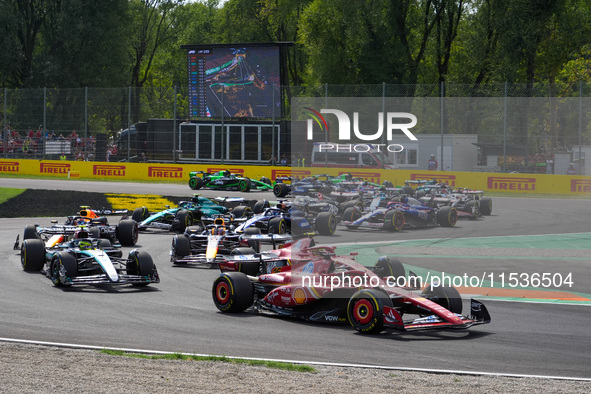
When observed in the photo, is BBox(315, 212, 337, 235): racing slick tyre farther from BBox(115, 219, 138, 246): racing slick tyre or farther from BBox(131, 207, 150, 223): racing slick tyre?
BBox(131, 207, 150, 223): racing slick tyre

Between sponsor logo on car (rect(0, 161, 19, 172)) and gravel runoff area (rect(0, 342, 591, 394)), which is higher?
sponsor logo on car (rect(0, 161, 19, 172))

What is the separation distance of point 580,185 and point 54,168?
27175 millimetres

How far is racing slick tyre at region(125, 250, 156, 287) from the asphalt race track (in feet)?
0.95

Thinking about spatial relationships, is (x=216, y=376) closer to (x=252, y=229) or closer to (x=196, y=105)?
(x=252, y=229)

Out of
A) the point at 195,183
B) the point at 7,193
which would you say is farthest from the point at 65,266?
the point at 195,183

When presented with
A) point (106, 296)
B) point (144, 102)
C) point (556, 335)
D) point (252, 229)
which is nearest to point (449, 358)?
point (556, 335)

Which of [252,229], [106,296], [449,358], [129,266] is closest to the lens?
[449,358]

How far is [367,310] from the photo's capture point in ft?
31.3

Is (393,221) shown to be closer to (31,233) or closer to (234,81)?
(31,233)

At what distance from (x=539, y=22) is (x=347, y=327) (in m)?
33.2

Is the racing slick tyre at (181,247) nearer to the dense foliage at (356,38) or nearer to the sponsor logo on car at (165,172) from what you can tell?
the sponsor logo on car at (165,172)

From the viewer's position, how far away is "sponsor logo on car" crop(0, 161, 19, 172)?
4053cm

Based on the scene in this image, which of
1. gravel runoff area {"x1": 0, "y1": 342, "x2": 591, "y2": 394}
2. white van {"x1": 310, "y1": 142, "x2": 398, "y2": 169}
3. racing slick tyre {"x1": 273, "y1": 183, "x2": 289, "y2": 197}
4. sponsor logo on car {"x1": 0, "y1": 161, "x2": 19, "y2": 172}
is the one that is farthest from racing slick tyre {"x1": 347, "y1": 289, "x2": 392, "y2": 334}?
sponsor logo on car {"x1": 0, "y1": 161, "x2": 19, "y2": 172}

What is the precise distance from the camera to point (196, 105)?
38281 mm
